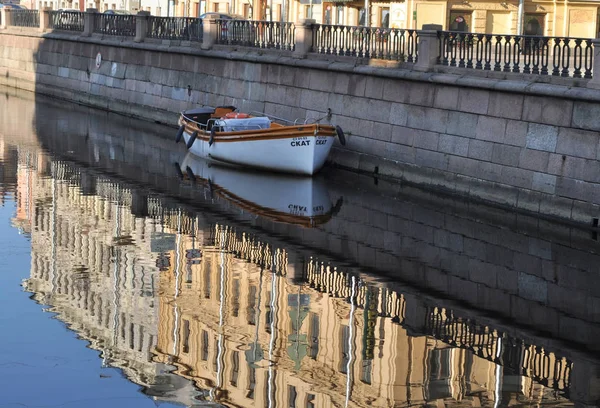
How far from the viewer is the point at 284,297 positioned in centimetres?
1680

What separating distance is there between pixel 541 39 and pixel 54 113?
24.6m

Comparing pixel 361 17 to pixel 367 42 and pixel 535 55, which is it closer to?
pixel 367 42

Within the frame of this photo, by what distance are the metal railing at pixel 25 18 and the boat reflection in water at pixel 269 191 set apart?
999 inches

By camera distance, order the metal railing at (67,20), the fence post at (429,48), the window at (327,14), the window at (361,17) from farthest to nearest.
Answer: the window at (327,14), the window at (361,17), the metal railing at (67,20), the fence post at (429,48)

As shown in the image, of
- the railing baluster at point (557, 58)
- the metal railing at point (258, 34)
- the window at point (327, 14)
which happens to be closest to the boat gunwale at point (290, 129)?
the metal railing at point (258, 34)

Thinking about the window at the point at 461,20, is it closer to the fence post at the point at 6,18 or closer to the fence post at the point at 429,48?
the fence post at the point at 6,18

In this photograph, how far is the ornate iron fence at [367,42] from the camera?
2786 cm

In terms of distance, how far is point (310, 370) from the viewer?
13.3 meters

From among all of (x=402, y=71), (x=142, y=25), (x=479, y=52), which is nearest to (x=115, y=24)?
(x=142, y=25)

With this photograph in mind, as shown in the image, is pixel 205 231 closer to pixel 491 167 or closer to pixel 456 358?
pixel 491 167

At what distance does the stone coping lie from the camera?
22847mm

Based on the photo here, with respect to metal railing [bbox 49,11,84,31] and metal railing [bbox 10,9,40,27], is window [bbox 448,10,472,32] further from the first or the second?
metal railing [bbox 10,9,40,27]

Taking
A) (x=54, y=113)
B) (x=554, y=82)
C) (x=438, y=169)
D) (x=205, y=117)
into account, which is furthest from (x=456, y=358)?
(x=54, y=113)

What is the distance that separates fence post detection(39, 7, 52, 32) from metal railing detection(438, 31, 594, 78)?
30.4 meters
